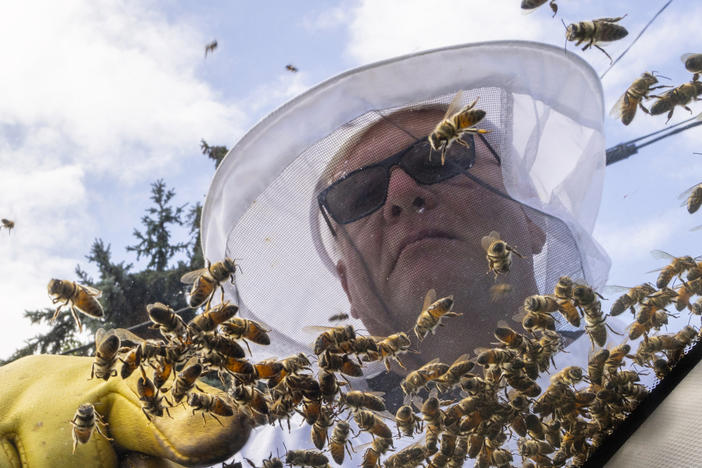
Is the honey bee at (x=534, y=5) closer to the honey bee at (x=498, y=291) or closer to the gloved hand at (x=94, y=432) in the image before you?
the honey bee at (x=498, y=291)

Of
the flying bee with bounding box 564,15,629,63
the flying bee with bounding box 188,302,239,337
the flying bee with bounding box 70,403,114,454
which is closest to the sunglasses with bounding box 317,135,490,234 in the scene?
the flying bee with bounding box 564,15,629,63

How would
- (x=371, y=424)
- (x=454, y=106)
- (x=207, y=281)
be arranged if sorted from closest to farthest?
1. (x=207, y=281)
2. (x=371, y=424)
3. (x=454, y=106)

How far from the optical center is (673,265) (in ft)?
5.55

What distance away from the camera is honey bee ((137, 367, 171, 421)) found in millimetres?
1499

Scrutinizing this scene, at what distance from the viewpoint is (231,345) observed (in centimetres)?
149

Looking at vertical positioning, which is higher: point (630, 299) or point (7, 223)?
point (7, 223)

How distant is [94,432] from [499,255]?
130 cm

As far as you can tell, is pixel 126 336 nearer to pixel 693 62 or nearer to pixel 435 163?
pixel 435 163

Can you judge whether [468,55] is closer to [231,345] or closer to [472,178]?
[472,178]

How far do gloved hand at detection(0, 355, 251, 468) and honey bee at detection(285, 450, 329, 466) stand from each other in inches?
12.0

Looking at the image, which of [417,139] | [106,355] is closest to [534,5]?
[417,139]

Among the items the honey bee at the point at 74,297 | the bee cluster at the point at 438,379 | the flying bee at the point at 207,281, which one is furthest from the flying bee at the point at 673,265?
the honey bee at the point at 74,297

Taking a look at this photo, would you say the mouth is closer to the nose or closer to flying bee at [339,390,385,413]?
the nose

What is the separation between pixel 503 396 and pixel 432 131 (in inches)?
36.0
